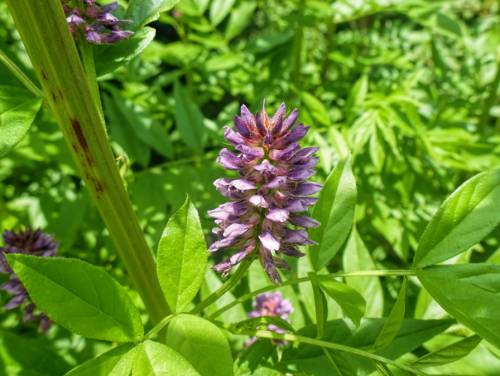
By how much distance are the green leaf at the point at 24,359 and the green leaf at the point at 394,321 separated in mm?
816

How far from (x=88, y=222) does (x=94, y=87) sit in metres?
1.42

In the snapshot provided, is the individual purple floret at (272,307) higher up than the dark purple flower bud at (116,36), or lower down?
lower down

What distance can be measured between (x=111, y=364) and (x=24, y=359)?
505mm

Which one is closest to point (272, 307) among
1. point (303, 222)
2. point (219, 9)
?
point (303, 222)

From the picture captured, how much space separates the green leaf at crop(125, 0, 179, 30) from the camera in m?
1.17

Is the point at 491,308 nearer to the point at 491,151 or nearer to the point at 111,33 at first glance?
the point at 111,33

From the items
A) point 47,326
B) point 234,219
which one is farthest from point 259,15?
point 234,219

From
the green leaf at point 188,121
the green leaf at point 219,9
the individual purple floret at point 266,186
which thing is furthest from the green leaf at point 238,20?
the individual purple floret at point 266,186

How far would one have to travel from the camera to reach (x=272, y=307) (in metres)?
1.81

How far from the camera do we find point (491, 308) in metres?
0.94

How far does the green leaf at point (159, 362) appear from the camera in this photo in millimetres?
830

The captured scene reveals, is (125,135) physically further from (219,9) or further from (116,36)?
(116,36)

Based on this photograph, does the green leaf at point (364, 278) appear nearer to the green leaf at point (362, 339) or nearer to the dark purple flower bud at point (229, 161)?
the green leaf at point (362, 339)

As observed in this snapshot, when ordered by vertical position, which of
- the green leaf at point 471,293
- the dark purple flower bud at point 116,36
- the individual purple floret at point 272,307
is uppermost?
the dark purple flower bud at point 116,36
